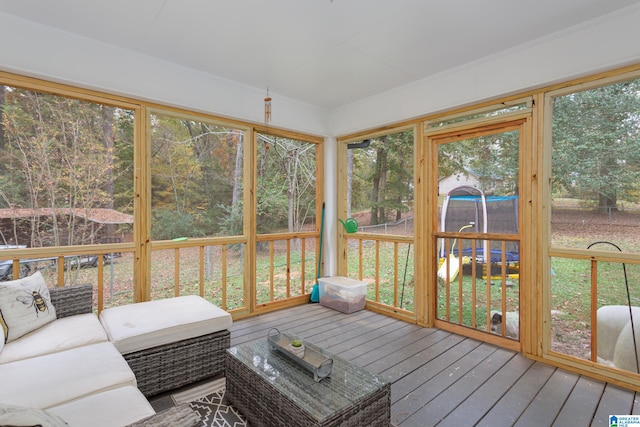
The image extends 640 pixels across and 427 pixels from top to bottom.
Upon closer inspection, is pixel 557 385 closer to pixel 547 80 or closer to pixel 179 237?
pixel 547 80

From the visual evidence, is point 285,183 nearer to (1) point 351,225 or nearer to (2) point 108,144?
(1) point 351,225

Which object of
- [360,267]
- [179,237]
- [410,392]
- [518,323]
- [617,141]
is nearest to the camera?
[410,392]

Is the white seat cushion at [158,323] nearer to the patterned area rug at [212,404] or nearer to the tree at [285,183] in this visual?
the patterned area rug at [212,404]

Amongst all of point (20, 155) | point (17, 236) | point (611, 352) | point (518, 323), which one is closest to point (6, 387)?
point (17, 236)


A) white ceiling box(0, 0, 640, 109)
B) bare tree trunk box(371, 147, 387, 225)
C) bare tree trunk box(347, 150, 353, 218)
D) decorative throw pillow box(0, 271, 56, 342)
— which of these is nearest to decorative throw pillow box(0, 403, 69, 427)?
decorative throw pillow box(0, 271, 56, 342)

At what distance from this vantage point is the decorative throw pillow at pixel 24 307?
1.88 metres

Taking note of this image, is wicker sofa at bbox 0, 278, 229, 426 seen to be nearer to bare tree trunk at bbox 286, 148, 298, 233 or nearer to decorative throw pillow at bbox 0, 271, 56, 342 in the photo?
decorative throw pillow at bbox 0, 271, 56, 342

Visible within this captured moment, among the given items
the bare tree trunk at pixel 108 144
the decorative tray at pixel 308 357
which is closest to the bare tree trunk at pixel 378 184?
the decorative tray at pixel 308 357

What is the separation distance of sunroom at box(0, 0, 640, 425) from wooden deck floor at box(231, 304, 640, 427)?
246 mm

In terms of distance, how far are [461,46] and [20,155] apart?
3615 millimetres

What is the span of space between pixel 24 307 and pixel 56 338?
1.17 feet

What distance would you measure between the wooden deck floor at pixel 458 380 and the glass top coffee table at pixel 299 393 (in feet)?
1.38

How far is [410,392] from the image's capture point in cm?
210
